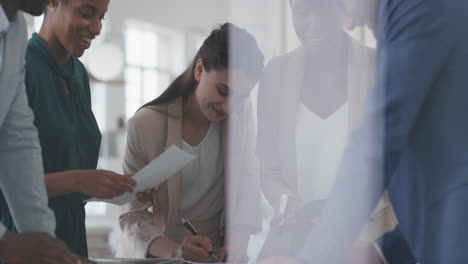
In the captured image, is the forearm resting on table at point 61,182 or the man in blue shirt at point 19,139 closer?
the man in blue shirt at point 19,139

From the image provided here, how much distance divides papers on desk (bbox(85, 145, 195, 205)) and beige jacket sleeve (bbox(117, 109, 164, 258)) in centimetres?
26

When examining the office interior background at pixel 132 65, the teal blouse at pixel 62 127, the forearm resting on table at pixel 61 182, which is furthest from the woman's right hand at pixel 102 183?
the office interior background at pixel 132 65

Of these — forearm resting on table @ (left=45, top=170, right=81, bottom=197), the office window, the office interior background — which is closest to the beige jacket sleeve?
forearm resting on table @ (left=45, top=170, right=81, bottom=197)

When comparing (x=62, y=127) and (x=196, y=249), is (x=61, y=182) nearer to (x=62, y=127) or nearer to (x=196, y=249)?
(x=62, y=127)

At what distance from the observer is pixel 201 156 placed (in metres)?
1.39

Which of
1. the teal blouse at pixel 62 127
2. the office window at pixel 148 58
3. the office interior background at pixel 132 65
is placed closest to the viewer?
the teal blouse at pixel 62 127

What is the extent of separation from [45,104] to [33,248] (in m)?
0.41

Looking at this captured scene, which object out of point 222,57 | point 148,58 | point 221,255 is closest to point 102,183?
point 221,255

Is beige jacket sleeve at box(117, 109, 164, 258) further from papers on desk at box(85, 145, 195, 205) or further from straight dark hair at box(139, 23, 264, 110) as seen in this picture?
papers on desk at box(85, 145, 195, 205)

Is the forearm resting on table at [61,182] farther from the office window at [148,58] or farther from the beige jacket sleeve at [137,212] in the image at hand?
the office window at [148,58]

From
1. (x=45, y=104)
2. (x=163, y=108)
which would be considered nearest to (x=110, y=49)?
(x=163, y=108)

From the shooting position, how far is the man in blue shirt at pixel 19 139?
0.78 metres

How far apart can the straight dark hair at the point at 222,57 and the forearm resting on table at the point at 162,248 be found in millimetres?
325

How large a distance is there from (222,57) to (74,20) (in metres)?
0.38
